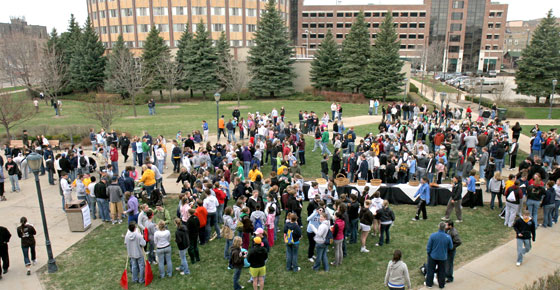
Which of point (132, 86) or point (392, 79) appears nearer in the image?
point (132, 86)

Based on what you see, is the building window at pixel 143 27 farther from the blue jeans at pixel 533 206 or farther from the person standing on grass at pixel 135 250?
the blue jeans at pixel 533 206

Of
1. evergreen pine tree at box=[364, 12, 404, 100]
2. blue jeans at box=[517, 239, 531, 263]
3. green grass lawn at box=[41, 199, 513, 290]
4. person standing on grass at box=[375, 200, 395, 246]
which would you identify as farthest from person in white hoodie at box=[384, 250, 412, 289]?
evergreen pine tree at box=[364, 12, 404, 100]

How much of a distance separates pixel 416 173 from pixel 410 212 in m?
2.61

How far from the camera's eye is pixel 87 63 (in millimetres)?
53656

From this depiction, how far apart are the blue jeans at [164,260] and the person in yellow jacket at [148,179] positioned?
491 cm

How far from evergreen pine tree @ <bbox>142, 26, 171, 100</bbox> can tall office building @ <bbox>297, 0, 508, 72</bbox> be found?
53696 mm

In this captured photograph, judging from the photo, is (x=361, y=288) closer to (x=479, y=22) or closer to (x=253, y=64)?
(x=253, y=64)

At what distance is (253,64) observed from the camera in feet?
164

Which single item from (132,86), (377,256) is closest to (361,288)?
(377,256)

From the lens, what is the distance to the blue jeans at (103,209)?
13078 mm

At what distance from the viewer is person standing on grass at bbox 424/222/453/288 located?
28.5ft

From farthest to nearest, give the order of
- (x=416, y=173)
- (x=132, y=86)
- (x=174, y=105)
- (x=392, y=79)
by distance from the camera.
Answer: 1. (x=174, y=105)
2. (x=392, y=79)
3. (x=132, y=86)
4. (x=416, y=173)

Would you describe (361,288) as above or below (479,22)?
below

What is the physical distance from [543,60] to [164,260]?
44699 millimetres
